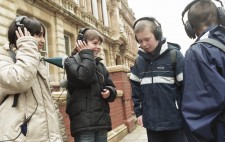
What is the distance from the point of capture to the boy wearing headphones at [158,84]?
273cm

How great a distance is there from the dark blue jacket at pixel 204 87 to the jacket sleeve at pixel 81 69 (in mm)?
1101

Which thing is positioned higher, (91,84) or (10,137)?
(91,84)

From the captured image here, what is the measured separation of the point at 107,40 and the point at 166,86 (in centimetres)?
1943

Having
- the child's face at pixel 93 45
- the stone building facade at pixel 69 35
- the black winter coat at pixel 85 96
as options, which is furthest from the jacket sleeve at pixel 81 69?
the stone building facade at pixel 69 35

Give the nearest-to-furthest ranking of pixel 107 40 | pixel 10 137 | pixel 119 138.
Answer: pixel 10 137 → pixel 119 138 → pixel 107 40

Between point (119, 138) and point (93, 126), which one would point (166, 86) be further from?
point (119, 138)

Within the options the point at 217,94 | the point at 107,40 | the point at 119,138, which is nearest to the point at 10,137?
the point at 217,94

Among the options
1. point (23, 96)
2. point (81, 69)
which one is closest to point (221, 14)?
point (81, 69)

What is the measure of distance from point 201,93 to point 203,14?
60 cm

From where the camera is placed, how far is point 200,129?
160 centimetres

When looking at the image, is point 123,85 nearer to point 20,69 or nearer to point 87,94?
point 87,94

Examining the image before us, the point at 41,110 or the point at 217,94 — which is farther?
the point at 41,110

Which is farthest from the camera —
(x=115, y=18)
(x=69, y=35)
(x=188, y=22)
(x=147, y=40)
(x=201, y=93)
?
(x=115, y=18)

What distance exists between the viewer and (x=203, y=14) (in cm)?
187
